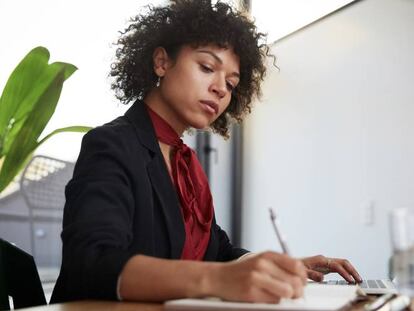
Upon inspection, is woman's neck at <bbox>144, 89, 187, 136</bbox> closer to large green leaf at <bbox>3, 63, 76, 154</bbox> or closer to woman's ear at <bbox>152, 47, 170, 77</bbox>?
woman's ear at <bbox>152, 47, 170, 77</bbox>

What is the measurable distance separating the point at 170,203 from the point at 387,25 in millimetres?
1914

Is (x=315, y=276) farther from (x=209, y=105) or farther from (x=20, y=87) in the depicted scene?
(x=20, y=87)

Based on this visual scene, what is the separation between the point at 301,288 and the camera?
77cm

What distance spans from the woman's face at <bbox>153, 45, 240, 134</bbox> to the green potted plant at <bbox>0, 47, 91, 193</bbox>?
0.40 meters

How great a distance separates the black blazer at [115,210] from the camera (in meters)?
0.86

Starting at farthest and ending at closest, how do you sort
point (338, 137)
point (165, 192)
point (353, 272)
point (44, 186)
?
point (338, 137)
point (44, 186)
point (353, 272)
point (165, 192)

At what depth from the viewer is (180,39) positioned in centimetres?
142

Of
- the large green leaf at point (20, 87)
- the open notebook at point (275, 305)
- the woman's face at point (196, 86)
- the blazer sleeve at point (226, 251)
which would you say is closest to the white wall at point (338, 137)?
the blazer sleeve at point (226, 251)

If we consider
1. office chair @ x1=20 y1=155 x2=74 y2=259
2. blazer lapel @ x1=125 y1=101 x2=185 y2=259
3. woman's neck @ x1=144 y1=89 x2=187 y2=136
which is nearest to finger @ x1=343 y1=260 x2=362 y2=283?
blazer lapel @ x1=125 y1=101 x2=185 y2=259

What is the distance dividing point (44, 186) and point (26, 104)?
1119mm

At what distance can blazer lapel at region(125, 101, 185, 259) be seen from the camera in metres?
1.19

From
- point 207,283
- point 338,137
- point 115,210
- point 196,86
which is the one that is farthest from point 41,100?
point 338,137

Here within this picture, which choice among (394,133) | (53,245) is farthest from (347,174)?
(53,245)

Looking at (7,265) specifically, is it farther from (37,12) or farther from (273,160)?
(273,160)
